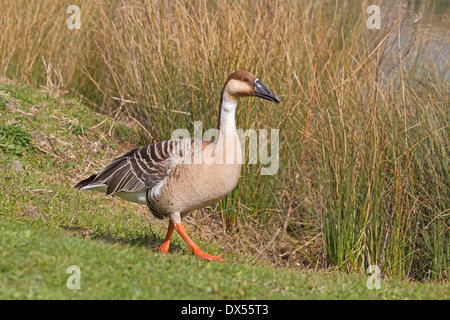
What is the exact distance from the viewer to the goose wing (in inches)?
277

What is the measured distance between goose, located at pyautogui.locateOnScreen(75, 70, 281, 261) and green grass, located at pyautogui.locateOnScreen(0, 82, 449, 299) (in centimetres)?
58

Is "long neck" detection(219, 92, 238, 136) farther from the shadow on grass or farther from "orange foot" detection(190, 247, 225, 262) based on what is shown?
the shadow on grass

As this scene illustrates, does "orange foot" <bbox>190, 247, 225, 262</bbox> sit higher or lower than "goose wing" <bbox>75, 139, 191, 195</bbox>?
lower

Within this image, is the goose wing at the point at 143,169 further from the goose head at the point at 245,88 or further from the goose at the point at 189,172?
the goose head at the point at 245,88

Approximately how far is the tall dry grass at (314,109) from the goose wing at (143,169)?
160cm

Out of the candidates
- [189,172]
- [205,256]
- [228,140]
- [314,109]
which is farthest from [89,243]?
[314,109]

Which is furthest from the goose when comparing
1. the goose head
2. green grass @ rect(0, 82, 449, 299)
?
green grass @ rect(0, 82, 449, 299)

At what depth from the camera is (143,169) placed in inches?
284

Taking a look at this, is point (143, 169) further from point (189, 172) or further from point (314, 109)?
point (314, 109)

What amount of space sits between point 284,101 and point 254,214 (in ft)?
5.69

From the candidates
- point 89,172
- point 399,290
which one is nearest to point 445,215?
point 399,290

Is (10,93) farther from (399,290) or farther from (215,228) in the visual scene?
(399,290)

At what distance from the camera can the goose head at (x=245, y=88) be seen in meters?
6.87

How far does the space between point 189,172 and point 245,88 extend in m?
1.17
